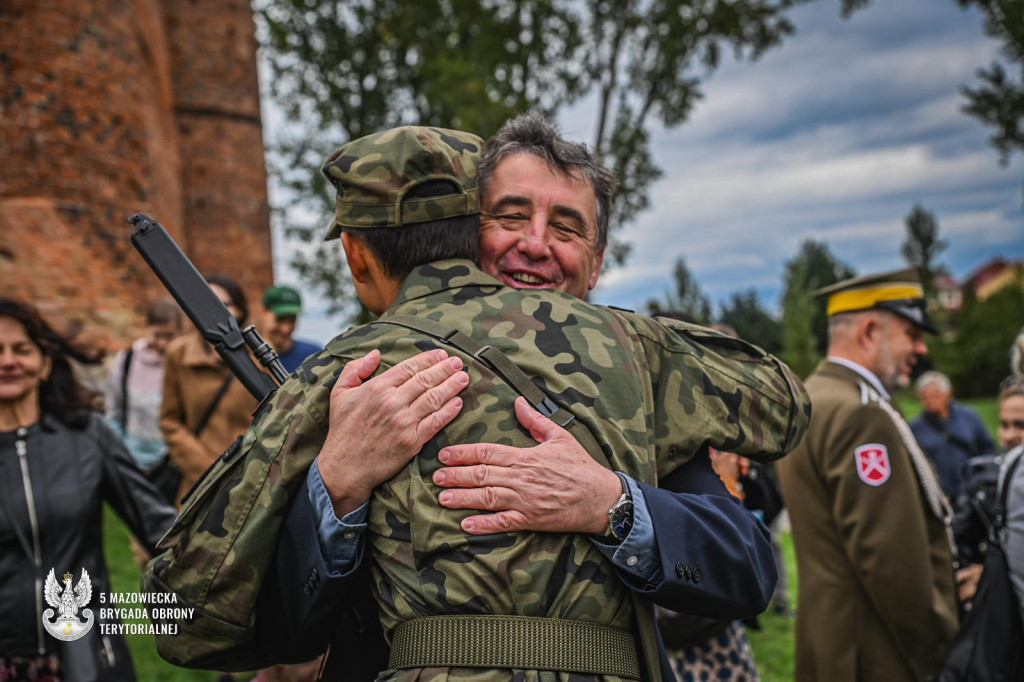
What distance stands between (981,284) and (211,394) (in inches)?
3841

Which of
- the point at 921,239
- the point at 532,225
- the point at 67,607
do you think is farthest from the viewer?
the point at 921,239

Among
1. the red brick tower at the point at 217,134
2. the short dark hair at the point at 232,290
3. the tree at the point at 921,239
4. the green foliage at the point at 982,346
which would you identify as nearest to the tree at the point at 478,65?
the red brick tower at the point at 217,134

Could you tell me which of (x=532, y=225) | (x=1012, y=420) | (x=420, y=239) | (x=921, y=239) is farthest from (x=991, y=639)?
(x=921, y=239)

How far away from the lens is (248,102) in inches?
581

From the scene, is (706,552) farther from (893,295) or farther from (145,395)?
(145,395)

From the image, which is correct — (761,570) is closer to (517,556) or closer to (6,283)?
(517,556)

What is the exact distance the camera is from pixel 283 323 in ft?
20.1

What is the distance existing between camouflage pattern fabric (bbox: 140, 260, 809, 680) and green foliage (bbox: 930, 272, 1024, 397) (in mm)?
39434

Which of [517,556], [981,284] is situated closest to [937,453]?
[517,556]

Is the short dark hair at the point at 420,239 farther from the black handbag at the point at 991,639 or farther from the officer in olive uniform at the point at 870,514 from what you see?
the black handbag at the point at 991,639

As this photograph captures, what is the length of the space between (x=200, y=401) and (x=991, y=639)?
4503 millimetres

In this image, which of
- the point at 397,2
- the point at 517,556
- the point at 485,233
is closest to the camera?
the point at 517,556

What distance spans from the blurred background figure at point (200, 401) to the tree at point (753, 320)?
4555 cm

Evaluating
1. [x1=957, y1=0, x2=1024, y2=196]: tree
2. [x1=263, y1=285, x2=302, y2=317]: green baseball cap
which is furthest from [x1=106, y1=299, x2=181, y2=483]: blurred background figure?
[x1=957, y1=0, x2=1024, y2=196]: tree
